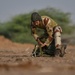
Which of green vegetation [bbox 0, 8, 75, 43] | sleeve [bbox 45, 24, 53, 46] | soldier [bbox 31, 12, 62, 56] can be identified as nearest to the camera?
soldier [bbox 31, 12, 62, 56]

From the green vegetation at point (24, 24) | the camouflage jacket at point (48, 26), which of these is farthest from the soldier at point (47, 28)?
the green vegetation at point (24, 24)

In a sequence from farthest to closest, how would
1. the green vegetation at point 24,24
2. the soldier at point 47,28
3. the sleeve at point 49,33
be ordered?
the green vegetation at point 24,24 → the sleeve at point 49,33 → the soldier at point 47,28

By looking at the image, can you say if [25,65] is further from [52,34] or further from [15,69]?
[52,34]

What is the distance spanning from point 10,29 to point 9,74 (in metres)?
30.7

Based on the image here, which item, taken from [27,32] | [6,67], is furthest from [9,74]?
[27,32]

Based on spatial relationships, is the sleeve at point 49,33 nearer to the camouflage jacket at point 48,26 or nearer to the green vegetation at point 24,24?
the camouflage jacket at point 48,26

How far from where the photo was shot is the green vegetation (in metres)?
35.2

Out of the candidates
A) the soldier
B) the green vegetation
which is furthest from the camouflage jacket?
the green vegetation

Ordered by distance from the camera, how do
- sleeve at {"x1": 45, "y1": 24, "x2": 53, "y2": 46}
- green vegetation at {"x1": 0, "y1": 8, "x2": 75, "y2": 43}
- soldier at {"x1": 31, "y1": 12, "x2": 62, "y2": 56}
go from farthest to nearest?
green vegetation at {"x1": 0, "y1": 8, "x2": 75, "y2": 43} < sleeve at {"x1": 45, "y1": 24, "x2": 53, "y2": 46} < soldier at {"x1": 31, "y1": 12, "x2": 62, "y2": 56}

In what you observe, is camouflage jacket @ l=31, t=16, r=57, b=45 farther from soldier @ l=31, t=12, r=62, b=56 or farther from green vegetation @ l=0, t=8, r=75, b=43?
green vegetation @ l=0, t=8, r=75, b=43

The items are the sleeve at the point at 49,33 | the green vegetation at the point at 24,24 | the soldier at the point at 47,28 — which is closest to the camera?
the soldier at the point at 47,28

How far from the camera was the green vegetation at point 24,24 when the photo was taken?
3522 centimetres

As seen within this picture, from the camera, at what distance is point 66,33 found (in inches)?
1409

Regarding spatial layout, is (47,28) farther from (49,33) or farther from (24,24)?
(24,24)
